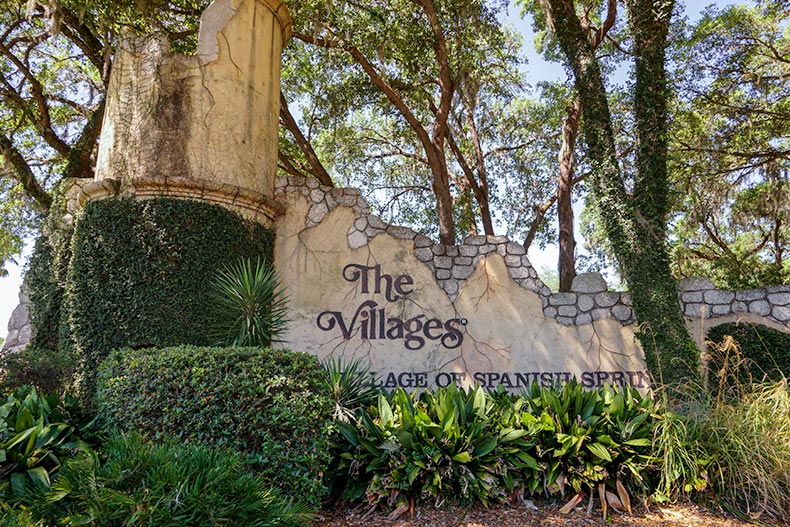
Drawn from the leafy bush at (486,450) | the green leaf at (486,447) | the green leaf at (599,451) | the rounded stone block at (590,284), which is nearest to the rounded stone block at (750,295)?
the rounded stone block at (590,284)

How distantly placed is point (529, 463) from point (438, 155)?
26.0 feet

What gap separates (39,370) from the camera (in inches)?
262

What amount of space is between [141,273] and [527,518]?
5.28 meters

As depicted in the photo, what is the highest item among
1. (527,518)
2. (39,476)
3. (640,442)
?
(640,442)

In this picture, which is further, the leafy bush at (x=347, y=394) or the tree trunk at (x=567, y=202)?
the tree trunk at (x=567, y=202)

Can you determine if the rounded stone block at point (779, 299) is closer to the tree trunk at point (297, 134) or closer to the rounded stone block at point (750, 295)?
the rounded stone block at point (750, 295)

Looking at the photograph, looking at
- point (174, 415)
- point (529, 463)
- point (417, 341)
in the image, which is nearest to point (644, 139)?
point (417, 341)

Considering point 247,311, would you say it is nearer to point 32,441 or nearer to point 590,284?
point 32,441

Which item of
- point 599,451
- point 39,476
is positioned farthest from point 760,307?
point 39,476

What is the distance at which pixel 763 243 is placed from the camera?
16.0 metres

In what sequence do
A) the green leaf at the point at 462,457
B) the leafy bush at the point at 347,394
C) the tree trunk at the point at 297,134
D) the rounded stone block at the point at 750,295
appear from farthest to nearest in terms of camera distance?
the tree trunk at the point at 297,134 < the rounded stone block at the point at 750,295 < the leafy bush at the point at 347,394 < the green leaf at the point at 462,457

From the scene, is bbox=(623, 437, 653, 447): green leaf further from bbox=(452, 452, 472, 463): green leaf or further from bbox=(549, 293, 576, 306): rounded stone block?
bbox=(549, 293, 576, 306): rounded stone block

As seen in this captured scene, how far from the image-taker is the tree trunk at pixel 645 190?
301 inches

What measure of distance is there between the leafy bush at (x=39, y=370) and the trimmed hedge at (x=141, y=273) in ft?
0.78
